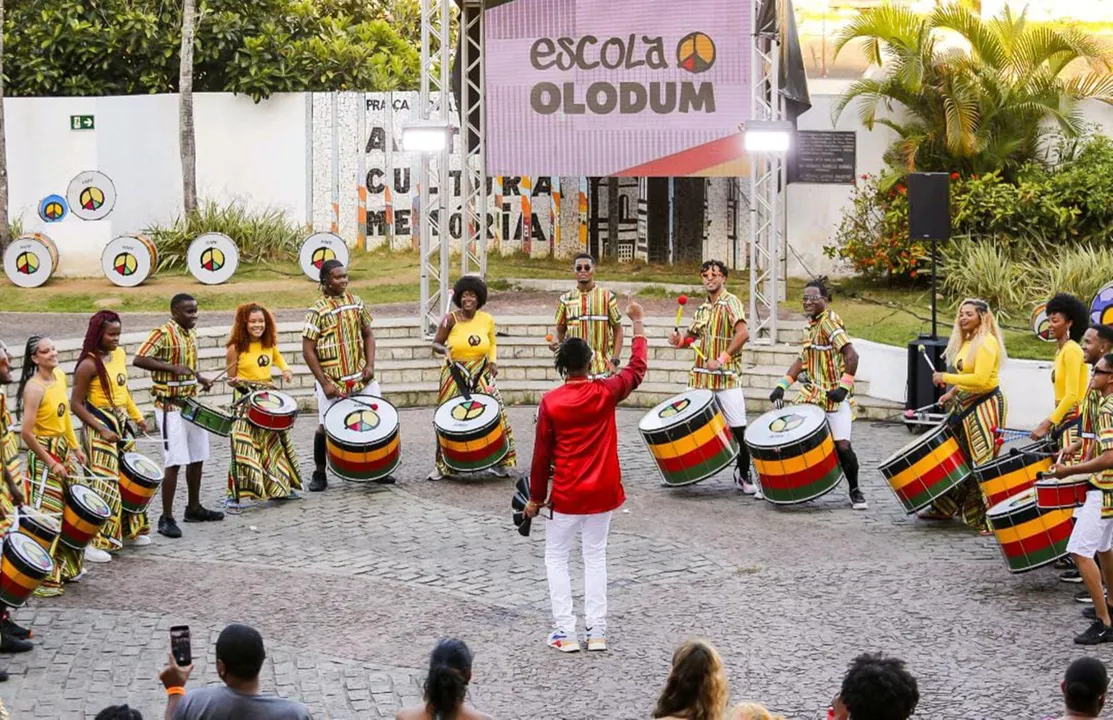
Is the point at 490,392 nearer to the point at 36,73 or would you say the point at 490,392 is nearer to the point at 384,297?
the point at 384,297

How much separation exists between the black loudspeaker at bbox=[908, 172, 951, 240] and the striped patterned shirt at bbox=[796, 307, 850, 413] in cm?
402

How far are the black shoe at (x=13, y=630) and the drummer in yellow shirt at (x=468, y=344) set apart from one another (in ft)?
16.0

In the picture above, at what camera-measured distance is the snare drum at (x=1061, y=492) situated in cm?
986

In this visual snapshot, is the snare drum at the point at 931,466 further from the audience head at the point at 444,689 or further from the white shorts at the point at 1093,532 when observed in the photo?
the audience head at the point at 444,689

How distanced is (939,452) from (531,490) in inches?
149

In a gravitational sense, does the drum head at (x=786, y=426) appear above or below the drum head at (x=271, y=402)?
below

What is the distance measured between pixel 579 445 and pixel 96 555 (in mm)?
3878

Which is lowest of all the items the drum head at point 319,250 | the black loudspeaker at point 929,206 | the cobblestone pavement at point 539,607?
the cobblestone pavement at point 539,607

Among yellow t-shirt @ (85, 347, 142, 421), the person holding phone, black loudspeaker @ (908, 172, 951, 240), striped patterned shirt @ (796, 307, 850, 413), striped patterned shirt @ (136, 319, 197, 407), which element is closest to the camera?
the person holding phone

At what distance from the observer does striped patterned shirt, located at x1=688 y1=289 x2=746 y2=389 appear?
44.1 ft

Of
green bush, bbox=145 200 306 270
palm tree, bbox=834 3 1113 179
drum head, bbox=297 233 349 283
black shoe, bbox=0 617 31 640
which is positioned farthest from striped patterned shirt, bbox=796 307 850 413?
green bush, bbox=145 200 306 270

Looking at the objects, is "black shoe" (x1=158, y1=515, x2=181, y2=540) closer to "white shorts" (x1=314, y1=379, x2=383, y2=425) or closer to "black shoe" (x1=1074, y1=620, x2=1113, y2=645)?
"white shorts" (x1=314, y1=379, x2=383, y2=425)

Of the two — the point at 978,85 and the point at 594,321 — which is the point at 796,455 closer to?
the point at 594,321

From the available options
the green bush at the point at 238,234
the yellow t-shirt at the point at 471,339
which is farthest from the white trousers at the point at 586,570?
the green bush at the point at 238,234
